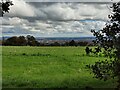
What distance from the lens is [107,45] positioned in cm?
1164

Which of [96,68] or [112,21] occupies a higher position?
[112,21]

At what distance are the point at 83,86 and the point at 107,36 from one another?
5911 millimetres

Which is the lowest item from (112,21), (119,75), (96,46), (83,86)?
(83,86)

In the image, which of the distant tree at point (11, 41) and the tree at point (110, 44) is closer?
the tree at point (110, 44)

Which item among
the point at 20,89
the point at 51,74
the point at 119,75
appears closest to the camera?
the point at 119,75

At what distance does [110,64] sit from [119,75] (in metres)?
0.50

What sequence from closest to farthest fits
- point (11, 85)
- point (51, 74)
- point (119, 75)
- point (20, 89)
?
point (119, 75), point (20, 89), point (11, 85), point (51, 74)

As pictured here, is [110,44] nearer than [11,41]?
Yes

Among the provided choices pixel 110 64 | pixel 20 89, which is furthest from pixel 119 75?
pixel 20 89

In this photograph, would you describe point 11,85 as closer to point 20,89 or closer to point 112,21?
point 20,89

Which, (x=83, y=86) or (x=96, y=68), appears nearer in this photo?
(x=96, y=68)

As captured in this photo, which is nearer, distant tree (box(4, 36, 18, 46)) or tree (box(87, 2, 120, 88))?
tree (box(87, 2, 120, 88))

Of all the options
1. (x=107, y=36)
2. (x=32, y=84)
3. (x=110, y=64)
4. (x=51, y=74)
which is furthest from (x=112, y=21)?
(x=51, y=74)

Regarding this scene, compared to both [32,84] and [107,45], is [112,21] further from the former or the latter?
[32,84]
